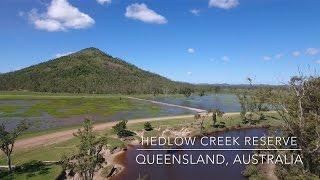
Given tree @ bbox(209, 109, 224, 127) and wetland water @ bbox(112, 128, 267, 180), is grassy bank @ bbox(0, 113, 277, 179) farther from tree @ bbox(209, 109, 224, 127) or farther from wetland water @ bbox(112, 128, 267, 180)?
wetland water @ bbox(112, 128, 267, 180)

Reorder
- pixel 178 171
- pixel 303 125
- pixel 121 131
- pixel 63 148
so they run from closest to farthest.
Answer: pixel 303 125, pixel 178 171, pixel 63 148, pixel 121 131

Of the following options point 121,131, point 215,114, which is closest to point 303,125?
point 121,131

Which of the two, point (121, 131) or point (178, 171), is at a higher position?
point (121, 131)

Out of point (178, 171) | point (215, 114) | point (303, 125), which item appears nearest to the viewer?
point (303, 125)

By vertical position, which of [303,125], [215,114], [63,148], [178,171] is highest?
[303,125]

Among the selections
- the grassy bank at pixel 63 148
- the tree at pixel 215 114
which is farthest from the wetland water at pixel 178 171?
the tree at pixel 215 114

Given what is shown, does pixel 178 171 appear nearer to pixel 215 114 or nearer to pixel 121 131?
pixel 121 131

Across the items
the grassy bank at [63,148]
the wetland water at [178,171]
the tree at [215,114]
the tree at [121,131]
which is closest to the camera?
the grassy bank at [63,148]

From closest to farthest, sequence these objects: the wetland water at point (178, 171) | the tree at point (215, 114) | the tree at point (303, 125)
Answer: the tree at point (303, 125), the wetland water at point (178, 171), the tree at point (215, 114)

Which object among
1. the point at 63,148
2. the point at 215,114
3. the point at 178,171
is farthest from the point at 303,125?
the point at 215,114

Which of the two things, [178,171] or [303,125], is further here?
[178,171]

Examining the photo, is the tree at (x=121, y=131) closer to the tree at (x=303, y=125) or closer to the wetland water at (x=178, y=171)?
the wetland water at (x=178, y=171)

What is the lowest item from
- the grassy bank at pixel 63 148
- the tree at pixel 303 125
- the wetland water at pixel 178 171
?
the wetland water at pixel 178 171
